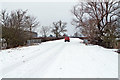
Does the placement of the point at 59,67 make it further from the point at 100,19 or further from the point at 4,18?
the point at 4,18

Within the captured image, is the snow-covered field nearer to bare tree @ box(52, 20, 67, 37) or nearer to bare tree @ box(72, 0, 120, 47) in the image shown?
bare tree @ box(72, 0, 120, 47)

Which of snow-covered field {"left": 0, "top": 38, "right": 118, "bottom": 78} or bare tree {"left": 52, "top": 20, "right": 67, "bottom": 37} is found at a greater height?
bare tree {"left": 52, "top": 20, "right": 67, "bottom": 37}

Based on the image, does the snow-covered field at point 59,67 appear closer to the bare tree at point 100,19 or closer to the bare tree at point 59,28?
the bare tree at point 100,19

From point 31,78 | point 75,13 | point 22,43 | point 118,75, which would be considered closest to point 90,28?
point 75,13

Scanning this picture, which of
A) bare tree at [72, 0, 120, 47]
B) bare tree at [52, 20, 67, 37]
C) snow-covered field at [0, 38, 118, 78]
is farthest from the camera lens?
bare tree at [52, 20, 67, 37]

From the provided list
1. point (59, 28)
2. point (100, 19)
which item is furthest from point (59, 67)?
point (59, 28)

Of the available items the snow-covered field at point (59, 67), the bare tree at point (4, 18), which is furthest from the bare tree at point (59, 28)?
the snow-covered field at point (59, 67)

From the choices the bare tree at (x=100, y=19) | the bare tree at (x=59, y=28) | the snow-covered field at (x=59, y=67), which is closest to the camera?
the snow-covered field at (x=59, y=67)

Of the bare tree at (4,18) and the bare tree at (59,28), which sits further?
the bare tree at (59,28)

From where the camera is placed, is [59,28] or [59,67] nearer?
[59,67]

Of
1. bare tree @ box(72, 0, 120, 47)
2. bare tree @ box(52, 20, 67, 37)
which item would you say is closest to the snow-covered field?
bare tree @ box(72, 0, 120, 47)

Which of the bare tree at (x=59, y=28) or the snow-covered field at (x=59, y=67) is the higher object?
the bare tree at (x=59, y=28)

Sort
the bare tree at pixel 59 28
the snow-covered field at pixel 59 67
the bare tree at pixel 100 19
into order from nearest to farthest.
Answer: the snow-covered field at pixel 59 67 → the bare tree at pixel 100 19 → the bare tree at pixel 59 28

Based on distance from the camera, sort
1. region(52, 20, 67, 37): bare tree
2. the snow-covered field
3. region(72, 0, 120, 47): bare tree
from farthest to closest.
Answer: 1. region(52, 20, 67, 37): bare tree
2. region(72, 0, 120, 47): bare tree
3. the snow-covered field
